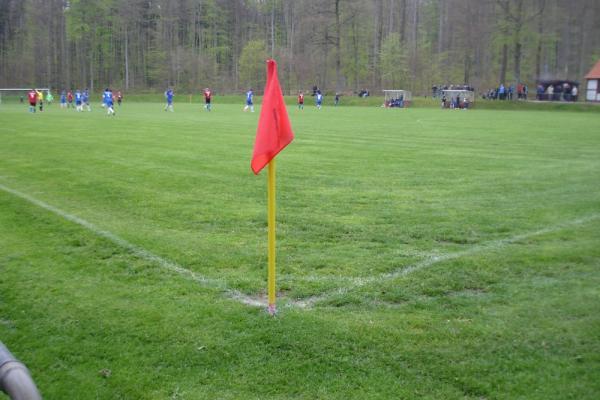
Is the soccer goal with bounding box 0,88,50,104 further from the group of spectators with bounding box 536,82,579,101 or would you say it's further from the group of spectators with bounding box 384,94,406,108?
the group of spectators with bounding box 536,82,579,101

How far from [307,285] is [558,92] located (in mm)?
55718

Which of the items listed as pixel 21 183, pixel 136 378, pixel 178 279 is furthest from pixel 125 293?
pixel 21 183

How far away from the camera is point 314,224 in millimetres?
8000

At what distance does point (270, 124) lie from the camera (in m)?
4.77

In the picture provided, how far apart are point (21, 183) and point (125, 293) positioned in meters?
7.18

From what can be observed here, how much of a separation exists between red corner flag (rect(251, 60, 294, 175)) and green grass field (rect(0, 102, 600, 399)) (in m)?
1.42

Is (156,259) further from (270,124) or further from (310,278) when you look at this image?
(270,124)

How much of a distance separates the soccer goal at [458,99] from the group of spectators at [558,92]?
7.92 m

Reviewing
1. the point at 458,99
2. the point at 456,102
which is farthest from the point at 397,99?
the point at 458,99

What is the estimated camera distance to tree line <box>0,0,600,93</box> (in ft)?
224

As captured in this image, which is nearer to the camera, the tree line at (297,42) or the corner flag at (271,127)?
the corner flag at (271,127)

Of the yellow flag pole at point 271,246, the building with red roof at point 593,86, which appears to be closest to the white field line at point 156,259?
the yellow flag pole at point 271,246

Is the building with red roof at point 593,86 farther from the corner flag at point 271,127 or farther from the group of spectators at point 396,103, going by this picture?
the corner flag at point 271,127

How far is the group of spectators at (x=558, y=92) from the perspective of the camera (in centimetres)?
5331
